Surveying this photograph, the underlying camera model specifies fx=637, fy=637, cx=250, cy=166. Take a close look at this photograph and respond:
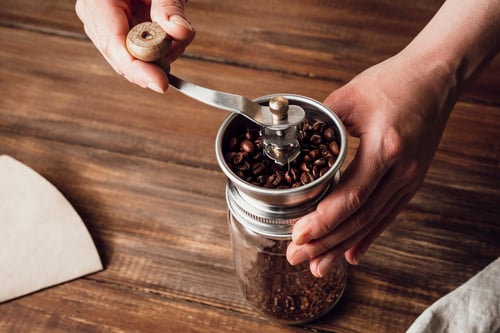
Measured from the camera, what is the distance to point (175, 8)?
83 cm

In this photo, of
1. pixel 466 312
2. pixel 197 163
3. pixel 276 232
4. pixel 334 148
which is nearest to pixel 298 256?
pixel 276 232

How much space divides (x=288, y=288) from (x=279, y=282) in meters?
0.02

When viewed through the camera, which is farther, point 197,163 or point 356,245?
point 197,163

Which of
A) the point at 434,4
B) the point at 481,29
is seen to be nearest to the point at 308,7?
the point at 434,4

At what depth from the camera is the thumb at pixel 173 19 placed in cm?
77

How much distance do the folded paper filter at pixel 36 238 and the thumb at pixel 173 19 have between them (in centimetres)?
42

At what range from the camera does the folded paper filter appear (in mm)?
1027

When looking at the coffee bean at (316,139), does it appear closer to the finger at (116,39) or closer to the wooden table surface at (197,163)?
the finger at (116,39)

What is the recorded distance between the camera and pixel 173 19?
0.80 metres

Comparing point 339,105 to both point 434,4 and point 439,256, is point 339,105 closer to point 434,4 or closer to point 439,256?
point 439,256

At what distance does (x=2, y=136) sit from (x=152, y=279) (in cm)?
44

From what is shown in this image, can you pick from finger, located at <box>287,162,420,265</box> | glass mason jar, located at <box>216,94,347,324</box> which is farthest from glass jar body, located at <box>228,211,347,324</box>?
finger, located at <box>287,162,420,265</box>

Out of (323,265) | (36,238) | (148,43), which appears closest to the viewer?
(148,43)

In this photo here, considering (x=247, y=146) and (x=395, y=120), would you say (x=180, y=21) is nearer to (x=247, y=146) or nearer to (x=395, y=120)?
(x=247, y=146)
